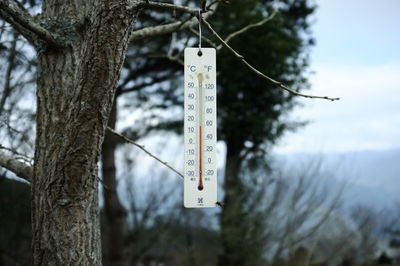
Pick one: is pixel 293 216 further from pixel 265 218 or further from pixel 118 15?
pixel 118 15

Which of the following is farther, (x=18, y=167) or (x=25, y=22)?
(x=18, y=167)

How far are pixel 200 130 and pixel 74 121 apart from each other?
40cm

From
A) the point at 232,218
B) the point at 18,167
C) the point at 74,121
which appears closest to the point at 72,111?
the point at 74,121

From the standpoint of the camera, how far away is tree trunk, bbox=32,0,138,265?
4.51 feet

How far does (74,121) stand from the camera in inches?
55.3

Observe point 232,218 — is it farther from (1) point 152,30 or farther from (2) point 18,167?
(2) point 18,167

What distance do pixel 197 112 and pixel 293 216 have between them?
266 inches

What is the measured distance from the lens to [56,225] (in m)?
1.48

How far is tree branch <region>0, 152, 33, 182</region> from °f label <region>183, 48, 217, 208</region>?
0.65 m

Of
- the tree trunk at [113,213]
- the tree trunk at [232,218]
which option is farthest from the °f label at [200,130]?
the tree trunk at [232,218]

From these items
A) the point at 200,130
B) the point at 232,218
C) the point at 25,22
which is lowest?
the point at 232,218

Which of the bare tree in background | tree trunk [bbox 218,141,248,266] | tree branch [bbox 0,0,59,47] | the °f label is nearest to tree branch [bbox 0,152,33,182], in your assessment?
the bare tree in background

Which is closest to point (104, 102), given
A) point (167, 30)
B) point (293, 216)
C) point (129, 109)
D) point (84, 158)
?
point (84, 158)

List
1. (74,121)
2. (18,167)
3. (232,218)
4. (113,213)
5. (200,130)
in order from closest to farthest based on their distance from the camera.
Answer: (74,121), (200,130), (18,167), (113,213), (232,218)
